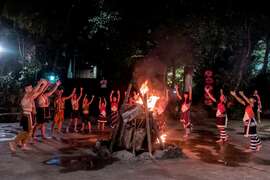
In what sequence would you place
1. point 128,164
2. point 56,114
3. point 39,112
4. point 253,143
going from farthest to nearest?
point 56,114
point 39,112
point 253,143
point 128,164

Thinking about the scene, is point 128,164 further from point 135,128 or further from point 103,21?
point 103,21

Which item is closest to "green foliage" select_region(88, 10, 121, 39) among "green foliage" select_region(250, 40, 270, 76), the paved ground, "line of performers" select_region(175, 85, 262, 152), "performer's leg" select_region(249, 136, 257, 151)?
"line of performers" select_region(175, 85, 262, 152)

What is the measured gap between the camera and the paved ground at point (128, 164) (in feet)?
30.3

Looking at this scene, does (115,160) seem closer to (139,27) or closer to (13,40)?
(139,27)

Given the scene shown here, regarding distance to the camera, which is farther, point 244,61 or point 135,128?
point 244,61

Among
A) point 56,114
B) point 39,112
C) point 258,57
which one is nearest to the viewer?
point 39,112

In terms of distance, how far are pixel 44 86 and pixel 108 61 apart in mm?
15770

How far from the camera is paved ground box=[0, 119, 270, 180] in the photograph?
364 inches

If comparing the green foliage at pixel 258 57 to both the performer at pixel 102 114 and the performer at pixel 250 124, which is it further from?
the performer at pixel 250 124

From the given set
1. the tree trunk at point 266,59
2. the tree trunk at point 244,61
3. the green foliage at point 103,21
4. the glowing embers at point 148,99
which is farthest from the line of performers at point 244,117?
the tree trunk at point 266,59

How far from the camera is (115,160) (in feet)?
35.7

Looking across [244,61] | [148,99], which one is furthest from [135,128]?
[244,61]

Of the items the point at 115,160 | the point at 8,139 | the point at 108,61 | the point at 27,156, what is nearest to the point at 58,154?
the point at 27,156

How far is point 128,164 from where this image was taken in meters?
10.5
